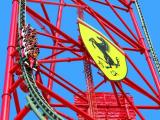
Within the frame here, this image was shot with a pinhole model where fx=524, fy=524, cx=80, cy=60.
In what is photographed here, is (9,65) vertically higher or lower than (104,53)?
lower

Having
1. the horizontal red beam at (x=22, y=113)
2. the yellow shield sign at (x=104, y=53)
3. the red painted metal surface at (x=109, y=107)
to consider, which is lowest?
the horizontal red beam at (x=22, y=113)

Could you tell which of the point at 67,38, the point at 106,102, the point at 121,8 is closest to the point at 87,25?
the point at 67,38

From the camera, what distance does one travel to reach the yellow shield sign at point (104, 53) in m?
18.1

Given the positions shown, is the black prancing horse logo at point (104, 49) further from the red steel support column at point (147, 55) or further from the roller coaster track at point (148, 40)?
the roller coaster track at point (148, 40)

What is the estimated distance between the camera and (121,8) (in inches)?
932

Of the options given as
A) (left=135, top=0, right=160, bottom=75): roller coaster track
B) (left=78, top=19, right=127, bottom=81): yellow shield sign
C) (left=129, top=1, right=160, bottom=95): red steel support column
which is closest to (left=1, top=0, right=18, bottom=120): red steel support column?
(left=78, top=19, right=127, bottom=81): yellow shield sign

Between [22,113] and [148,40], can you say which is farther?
[148,40]

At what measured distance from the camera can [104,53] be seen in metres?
18.9

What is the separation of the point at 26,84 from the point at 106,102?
7028 millimetres

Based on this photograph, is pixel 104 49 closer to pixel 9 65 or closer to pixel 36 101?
pixel 9 65

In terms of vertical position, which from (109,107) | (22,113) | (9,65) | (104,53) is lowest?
(22,113)

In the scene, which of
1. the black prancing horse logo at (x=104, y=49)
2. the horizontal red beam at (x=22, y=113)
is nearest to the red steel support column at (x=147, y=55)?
the black prancing horse logo at (x=104, y=49)

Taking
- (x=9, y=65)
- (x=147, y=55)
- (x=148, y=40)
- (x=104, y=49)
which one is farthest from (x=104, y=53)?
(x=9, y=65)

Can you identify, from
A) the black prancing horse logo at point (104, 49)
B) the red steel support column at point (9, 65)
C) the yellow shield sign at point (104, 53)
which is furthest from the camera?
the black prancing horse logo at point (104, 49)
